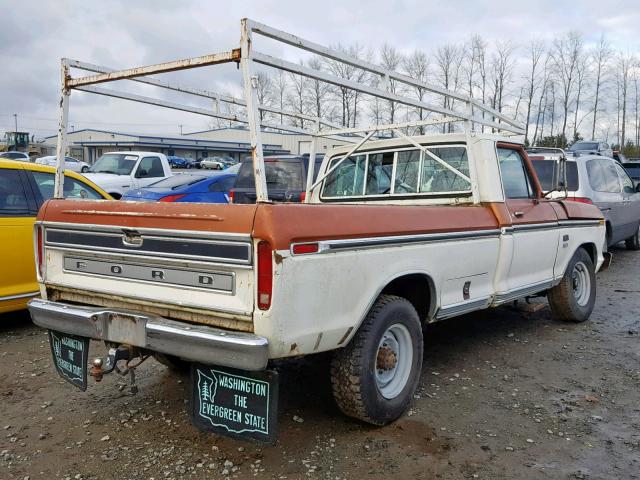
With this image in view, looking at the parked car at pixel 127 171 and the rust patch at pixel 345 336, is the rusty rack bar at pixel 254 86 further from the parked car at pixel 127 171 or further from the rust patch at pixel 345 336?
the parked car at pixel 127 171

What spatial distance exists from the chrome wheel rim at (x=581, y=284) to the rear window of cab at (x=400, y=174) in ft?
7.14

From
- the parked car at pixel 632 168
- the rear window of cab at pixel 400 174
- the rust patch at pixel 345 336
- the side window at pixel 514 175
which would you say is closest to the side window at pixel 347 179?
the rear window of cab at pixel 400 174

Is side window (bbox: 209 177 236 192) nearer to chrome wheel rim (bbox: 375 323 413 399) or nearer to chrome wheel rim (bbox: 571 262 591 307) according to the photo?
chrome wheel rim (bbox: 571 262 591 307)

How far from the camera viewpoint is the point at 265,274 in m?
2.66

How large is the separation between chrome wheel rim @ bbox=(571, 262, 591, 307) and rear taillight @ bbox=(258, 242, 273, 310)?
14.3 ft

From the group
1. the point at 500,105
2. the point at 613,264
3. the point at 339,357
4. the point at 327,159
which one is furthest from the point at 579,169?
the point at 500,105

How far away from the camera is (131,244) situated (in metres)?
3.14

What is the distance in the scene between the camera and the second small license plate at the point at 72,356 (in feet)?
11.1

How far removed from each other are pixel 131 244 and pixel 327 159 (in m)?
2.90

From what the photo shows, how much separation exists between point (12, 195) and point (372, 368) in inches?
162

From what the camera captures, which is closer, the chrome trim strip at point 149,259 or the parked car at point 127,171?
the chrome trim strip at point 149,259

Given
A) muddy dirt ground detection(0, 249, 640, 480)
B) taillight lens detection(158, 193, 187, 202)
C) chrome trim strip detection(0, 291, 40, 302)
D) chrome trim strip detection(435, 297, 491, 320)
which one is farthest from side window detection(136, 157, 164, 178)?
chrome trim strip detection(435, 297, 491, 320)

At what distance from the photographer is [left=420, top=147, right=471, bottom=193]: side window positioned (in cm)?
463

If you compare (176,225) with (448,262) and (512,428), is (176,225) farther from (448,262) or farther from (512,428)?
Answer: (512,428)
